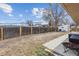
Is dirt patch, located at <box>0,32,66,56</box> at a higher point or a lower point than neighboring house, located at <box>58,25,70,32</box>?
lower

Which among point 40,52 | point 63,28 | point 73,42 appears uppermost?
point 63,28

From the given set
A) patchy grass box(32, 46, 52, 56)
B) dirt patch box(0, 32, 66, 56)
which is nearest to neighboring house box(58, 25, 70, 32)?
dirt patch box(0, 32, 66, 56)

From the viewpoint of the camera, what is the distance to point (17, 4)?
4457 millimetres

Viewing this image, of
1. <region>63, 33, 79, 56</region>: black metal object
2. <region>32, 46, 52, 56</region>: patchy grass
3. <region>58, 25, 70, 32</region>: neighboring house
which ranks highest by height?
<region>58, 25, 70, 32</region>: neighboring house

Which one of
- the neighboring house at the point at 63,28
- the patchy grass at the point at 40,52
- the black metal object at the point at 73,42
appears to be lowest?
the patchy grass at the point at 40,52

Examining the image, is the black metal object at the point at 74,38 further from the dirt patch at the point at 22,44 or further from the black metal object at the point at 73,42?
the dirt patch at the point at 22,44

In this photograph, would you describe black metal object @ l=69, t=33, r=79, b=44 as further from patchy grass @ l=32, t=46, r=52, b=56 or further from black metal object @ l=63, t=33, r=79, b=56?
patchy grass @ l=32, t=46, r=52, b=56

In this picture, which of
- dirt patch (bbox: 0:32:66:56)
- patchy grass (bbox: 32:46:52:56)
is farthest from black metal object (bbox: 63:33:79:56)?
patchy grass (bbox: 32:46:52:56)

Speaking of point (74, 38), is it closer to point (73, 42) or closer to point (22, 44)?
point (73, 42)

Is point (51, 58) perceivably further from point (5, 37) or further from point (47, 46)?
point (5, 37)

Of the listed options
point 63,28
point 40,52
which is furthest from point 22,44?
point 63,28

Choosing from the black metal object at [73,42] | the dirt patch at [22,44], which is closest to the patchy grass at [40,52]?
the dirt patch at [22,44]

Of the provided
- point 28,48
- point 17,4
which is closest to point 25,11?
point 17,4

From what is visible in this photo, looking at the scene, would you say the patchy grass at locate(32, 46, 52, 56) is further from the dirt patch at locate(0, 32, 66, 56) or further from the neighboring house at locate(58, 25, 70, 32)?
the neighboring house at locate(58, 25, 70, 32)
